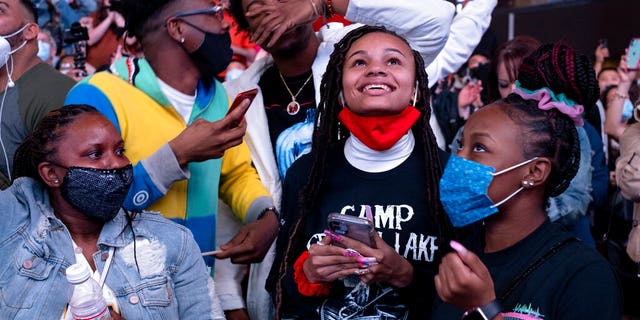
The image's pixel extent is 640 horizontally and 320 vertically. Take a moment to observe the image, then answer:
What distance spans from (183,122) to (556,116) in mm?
1587

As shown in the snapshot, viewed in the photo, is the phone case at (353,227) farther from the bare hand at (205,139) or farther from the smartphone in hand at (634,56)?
the smartphone in hand at (634,56)

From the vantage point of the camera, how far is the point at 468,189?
90.9 inches

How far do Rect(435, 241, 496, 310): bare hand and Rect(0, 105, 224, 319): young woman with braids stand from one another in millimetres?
1049

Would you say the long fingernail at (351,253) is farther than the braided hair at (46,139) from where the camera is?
No

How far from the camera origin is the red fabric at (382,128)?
2.48 meters

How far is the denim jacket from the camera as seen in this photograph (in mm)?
2398

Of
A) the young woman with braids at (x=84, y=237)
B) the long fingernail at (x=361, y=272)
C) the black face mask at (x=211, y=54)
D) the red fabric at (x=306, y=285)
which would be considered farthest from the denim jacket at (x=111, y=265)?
the black face mask at (x=211, y=54)

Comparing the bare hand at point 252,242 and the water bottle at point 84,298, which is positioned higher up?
the water bottle at point 84,298

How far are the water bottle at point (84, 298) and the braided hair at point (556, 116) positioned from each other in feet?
4.71

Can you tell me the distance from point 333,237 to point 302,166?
52cm

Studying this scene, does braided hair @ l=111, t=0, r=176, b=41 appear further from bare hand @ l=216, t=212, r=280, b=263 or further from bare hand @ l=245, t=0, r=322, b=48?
bare hand @ l=216, t=212, r=280, b=263

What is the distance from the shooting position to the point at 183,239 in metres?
2.64

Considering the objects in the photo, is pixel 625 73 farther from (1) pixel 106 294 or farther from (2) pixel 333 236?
(1) pixel 106 294

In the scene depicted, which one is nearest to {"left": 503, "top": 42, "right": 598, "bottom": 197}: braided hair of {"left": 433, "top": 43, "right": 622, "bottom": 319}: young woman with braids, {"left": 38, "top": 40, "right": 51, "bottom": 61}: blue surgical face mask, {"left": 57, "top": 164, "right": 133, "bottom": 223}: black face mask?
{"left": 433, "top": 43, "right": 622, "bottom": 319}: young woman with braids
